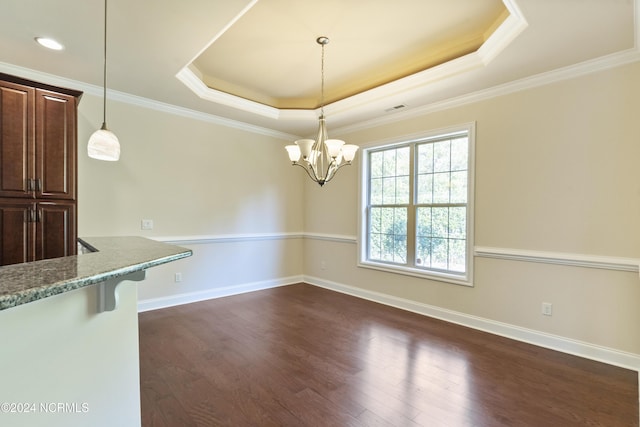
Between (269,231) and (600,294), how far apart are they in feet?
13.6

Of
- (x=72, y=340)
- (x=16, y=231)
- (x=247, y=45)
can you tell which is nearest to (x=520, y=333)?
(x=72, y=340)

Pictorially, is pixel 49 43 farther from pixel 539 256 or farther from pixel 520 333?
pixel 520 333

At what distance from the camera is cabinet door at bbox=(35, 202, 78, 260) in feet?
8.40

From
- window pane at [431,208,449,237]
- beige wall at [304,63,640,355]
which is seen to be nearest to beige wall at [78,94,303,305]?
window pane at [431,208,449,237]

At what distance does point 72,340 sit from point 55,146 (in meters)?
2.32

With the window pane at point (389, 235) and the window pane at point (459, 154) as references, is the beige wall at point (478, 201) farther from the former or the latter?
the window pane at point (389, 235)

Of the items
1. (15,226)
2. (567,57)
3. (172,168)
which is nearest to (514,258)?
(567,57)

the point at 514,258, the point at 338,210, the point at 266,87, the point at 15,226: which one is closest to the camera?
the point at 15,226

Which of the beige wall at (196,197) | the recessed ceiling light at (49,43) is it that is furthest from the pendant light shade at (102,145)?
the beige wall at (196,197)

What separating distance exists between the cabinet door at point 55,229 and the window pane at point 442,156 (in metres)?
3.92

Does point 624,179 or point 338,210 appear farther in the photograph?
point 338,210

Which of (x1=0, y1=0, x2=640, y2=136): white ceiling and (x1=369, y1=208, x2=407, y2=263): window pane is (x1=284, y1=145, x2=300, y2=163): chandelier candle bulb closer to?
(x1=0, y1=0, x2=640, y2=136): white ceiling

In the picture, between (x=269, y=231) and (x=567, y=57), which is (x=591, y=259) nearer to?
(x=567, y=57)

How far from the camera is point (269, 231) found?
16.7 ft
